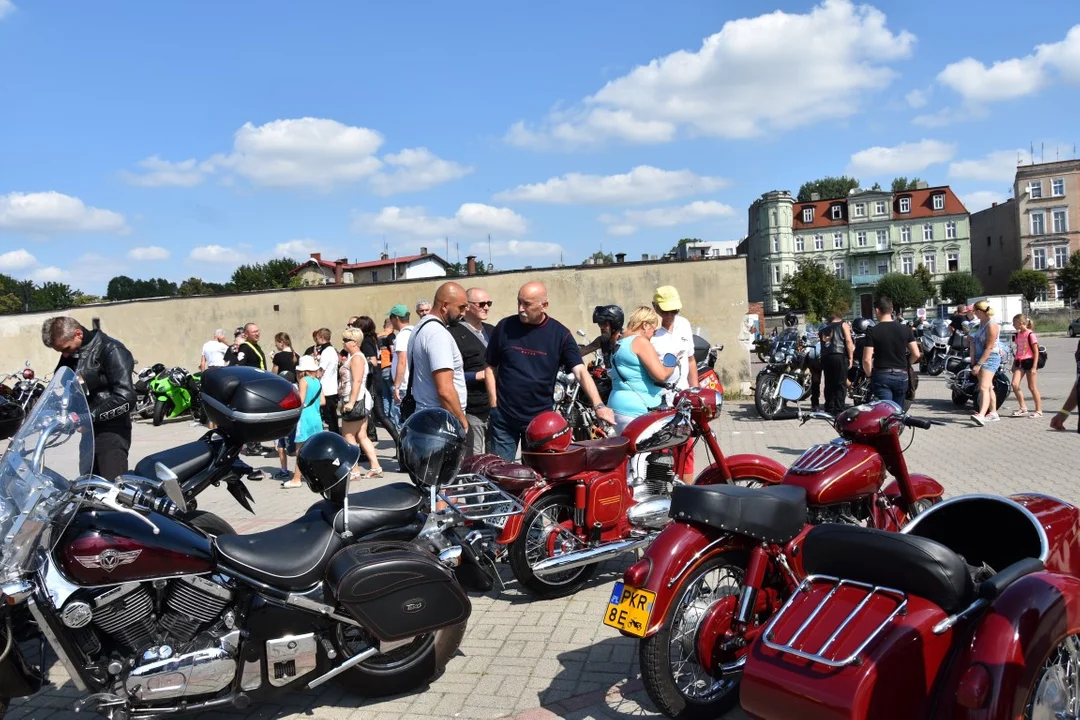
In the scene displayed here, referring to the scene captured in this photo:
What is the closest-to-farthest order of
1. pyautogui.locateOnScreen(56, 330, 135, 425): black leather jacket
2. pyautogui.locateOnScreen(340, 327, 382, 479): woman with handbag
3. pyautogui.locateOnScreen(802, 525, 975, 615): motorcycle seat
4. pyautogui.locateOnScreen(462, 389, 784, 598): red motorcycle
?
pyautogui.locateOnScreen(802, 525, 975, 615): motorcycle seat → pyautogui.locateOnScreen(462, 389, 784, 598): red motorcycle → pyautogui.locateOnScreen(56, 330, 135, 425): black leather jacket → pyautogui.locateOnScreen(340, 327, 382, 479): woman with handbag

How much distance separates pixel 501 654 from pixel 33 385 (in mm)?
15433

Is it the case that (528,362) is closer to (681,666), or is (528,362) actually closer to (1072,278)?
(681,666)

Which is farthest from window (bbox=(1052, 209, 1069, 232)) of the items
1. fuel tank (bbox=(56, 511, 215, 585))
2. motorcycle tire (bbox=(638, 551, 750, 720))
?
fuel tank (bbox=(56, 511, 215, 585))

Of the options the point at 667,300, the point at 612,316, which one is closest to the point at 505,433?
the point at 667,300

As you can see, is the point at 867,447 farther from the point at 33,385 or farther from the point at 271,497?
the point at 33,385

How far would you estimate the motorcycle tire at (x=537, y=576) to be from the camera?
4.78m

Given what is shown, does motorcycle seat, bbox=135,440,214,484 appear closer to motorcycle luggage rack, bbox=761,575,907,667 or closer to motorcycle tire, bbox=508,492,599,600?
motorcycle tire, bbox=508,492,599,600

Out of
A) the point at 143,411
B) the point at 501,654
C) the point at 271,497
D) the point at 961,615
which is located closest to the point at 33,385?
the point at 143,411

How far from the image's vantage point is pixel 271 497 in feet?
28.4

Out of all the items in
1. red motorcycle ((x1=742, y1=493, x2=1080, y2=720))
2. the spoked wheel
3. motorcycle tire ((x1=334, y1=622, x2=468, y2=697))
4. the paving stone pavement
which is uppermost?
red motorcycle ((x1=742, y1=493, x2=1080, y2=720))

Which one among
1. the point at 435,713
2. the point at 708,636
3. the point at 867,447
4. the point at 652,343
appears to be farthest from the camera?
the point at 652,343

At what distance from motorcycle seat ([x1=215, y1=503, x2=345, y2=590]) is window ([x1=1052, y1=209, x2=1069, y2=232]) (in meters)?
83.8

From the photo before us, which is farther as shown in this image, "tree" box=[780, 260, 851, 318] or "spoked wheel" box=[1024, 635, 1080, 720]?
"tree" box=[780, 260, 851, 318]

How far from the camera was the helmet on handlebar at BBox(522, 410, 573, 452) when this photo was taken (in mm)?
4848
